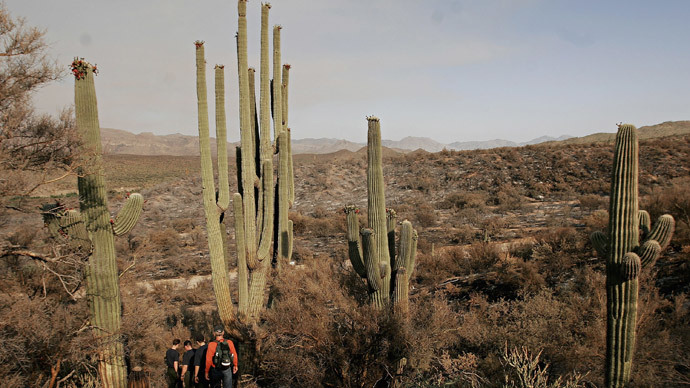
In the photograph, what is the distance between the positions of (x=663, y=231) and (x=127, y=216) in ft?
25.7

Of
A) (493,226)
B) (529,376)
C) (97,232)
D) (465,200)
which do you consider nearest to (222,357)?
(97,232)

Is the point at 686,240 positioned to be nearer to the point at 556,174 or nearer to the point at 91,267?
the point at 91,267

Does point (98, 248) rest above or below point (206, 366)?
above

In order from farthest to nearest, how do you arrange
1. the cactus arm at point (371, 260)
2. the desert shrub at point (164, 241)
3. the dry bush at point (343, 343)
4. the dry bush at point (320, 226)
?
1. the dry bush at point (320, 226)
2. the desert shrub at point (164, 241)
3. the cactus arm at point (371, 260)
4. the dry bush at point (343, 343)

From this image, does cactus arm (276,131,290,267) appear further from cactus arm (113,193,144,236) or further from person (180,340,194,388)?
cactus arm (113,193,144,236)

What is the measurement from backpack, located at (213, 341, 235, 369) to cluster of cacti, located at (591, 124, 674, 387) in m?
5.36

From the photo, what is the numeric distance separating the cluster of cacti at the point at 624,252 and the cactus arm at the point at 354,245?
379 cm

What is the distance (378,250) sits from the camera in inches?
279

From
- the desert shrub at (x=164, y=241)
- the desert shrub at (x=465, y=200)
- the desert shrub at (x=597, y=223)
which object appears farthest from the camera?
the desert shrub at (x=465, y=200)

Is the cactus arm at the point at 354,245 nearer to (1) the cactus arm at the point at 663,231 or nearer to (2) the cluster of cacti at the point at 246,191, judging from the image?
(2) the cluster of cacti at the point at 246,191

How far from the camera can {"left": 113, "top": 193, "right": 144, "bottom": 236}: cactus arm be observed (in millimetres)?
6000

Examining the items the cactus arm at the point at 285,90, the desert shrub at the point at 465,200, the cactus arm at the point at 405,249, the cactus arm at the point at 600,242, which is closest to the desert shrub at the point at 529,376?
the cactus arm at the point at 600,242

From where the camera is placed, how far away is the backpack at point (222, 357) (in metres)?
5.76

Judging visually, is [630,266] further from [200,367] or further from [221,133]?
[221,133]
